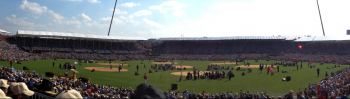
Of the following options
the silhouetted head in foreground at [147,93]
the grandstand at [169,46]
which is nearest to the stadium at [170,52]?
the grandstand at [169,46]

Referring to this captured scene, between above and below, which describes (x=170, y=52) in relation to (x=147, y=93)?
below

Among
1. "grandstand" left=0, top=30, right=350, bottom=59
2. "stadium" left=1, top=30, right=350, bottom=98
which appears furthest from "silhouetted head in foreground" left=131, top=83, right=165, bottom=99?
"grandstand" left=0, top=30, right=350, bottom=59

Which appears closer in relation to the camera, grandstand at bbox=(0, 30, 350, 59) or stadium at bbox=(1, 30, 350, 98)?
stadium at bbox=(1, 30, 350, 98)

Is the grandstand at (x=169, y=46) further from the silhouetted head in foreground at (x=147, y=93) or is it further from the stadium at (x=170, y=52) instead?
the silhouetted head in foreground at (x=147, y=93)

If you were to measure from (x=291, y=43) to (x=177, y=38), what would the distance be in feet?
82.3

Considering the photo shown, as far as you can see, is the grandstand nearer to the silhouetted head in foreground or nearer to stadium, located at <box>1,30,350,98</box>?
stadium, located at <box>1,30,350,98</box>

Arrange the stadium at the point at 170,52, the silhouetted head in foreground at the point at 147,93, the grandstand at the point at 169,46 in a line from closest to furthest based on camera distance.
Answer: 1. the silhouetted head in foreground at the point at 147,93
2. the stadium at the point at 170,52
3. the grandstand at the point at 169,46

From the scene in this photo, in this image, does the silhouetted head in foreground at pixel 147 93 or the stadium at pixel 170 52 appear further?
the stadium at pixel 170 52

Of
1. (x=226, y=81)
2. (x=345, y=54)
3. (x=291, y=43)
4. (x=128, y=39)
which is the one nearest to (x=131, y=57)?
(x=128, y=39)

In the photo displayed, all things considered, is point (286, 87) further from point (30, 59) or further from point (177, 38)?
point (177, 38)

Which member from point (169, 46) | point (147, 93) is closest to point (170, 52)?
point (169, 46)

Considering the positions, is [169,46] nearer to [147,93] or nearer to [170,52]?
[170,52]

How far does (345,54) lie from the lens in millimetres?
76062

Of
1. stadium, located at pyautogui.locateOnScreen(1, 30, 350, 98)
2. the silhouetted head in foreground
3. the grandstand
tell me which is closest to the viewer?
the silhouetted head in foreground
